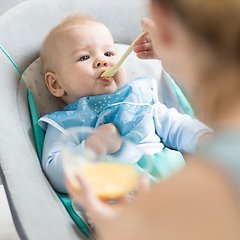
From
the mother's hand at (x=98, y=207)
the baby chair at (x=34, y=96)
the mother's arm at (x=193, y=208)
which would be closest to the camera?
the mother's arm at (x=193, y=208)

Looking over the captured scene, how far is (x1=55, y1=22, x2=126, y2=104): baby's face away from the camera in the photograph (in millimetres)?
1104

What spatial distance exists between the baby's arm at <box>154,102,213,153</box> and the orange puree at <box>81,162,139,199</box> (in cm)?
57

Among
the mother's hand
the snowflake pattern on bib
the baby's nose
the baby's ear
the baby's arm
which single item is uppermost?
the baby's nose

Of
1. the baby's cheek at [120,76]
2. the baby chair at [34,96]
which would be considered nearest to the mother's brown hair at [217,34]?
the baby chair at [34,96]

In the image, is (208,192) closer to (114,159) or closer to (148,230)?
(148,230)

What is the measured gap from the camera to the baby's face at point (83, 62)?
110 centimetres

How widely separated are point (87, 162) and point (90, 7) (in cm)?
104

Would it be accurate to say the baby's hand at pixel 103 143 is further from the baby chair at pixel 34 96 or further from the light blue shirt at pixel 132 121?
the light blue shirt at pixel 132 121

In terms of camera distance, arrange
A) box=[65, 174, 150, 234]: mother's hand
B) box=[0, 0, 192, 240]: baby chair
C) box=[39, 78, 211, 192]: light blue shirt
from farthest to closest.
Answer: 1. box=[39, 78, 211, 192]: light blue shirt
2. box=[0, 0, 192, 240]: baby chair
3. box=[65, 174, 150, 234]: mother's hand

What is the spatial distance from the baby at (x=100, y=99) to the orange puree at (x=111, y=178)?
48 cm

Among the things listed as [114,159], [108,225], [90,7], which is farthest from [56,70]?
[108,225]

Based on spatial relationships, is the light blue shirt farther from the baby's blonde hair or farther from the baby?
the baby's blonde hair

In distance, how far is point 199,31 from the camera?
0.44m

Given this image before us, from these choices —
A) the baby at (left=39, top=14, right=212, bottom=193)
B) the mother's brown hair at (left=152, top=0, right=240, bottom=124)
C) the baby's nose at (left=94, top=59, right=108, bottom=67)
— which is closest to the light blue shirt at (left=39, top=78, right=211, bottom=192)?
Result: the baby at (left=39, top=14, right=212, bottom=193)
